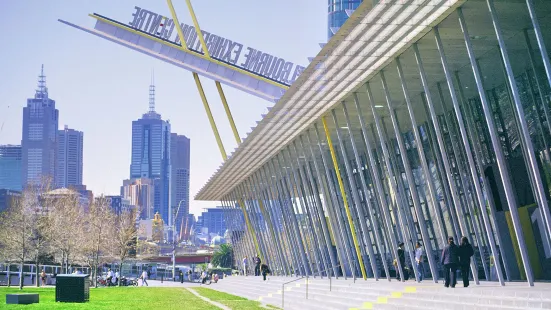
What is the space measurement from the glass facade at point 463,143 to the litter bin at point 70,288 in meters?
10.4

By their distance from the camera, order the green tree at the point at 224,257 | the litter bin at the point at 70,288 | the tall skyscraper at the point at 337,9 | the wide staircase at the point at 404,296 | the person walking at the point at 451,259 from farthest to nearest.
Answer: the tall skyscraper at the point at 337,9, the green tree at the point at 224,257, the litter bin at the point at 70,288, the person walking at the point at 451,259, the wide staircase at the point at 404,296

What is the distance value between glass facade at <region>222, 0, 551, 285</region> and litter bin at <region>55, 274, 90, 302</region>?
10412 mm

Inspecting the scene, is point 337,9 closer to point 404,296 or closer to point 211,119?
point 211,119

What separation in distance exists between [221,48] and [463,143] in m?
25.5

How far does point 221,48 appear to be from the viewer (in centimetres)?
5394

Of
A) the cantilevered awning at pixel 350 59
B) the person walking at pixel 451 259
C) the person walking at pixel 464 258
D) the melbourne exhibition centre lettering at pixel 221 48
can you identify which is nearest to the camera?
the cantilevered awning at pixel 350 59

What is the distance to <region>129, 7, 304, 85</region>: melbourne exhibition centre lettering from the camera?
5259 centimetres

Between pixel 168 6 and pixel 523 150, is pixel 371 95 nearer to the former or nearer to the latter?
pixel 523 150

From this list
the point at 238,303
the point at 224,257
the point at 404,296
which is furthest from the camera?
the point at 224,257

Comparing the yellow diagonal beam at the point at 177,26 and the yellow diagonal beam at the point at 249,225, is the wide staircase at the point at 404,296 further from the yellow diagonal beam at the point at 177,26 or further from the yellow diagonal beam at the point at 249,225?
the yellow diagonal beam at the point at 249,225

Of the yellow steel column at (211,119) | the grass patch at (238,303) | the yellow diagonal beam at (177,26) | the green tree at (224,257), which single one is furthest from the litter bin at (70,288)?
the green tree at (224,257)

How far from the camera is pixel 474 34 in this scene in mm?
23422

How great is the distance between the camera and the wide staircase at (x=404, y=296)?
61.5 feet

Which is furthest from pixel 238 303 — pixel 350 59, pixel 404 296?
pixel 350 59
